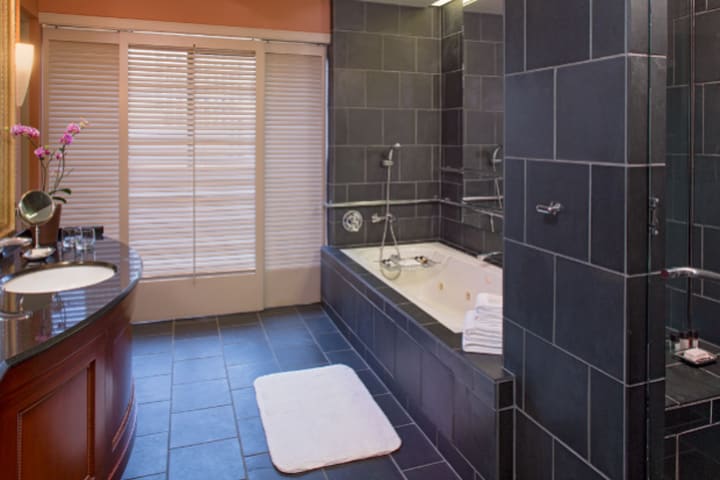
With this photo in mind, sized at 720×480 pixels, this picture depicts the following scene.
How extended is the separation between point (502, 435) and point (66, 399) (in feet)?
4.91

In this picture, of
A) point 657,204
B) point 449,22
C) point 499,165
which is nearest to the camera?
point 657,204

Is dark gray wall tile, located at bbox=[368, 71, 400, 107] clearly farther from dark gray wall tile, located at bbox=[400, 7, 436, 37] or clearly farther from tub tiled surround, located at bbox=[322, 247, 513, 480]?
tub tiled surround, located at bbox=[322, 247, 513, 480]

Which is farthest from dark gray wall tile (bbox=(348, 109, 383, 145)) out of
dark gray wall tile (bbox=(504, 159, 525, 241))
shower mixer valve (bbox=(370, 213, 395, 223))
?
dark gray wall tile (bbox=(504, 159, 525, 241))

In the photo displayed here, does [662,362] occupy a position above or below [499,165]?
below

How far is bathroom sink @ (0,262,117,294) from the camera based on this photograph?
231 cm

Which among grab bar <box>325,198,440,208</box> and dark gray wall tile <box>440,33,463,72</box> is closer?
dark gray wall tile <box>440,33,463,72</box>

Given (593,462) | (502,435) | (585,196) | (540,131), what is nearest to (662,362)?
(593,462)

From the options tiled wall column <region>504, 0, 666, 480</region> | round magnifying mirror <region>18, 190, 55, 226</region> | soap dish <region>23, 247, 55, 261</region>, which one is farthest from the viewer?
round magnifying mirror <region>18, 190, 55, 226</region>

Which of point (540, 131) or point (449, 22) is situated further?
point (449, 22)

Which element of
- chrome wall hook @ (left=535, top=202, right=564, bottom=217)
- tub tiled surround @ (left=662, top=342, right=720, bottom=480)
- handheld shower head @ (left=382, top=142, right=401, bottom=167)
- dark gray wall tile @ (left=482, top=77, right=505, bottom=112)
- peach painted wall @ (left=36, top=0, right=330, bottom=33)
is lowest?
tub tiled surround @ (left=662, top=342, right=720, bottom=480)

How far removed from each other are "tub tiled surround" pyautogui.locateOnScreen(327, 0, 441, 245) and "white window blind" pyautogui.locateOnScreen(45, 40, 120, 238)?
1.67 m

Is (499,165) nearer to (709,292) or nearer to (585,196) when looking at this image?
(709,292)

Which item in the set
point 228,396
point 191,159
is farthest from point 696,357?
point 191,159

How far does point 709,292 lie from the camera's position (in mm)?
2113
